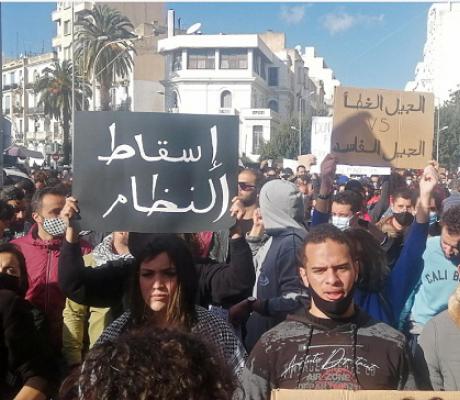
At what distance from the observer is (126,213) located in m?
3.35

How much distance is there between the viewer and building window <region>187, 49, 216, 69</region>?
4119 centimetres

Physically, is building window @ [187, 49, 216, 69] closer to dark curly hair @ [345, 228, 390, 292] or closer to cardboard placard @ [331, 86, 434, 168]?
cardboard placard @ [331, 86, 434, 168]

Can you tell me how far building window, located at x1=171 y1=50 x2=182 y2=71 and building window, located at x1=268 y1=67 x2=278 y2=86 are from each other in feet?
54.5

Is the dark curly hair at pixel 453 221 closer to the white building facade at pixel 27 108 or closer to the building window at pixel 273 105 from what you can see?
the building window at pixel 273 105

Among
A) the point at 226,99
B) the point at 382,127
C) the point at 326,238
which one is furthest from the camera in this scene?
the point at 226,99

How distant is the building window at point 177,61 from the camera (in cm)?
4138

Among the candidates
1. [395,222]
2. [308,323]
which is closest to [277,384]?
[308,323]

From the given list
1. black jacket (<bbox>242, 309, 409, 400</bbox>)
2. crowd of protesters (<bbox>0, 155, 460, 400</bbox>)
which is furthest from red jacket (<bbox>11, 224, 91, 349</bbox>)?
black jacket (<bbox>242, 309, 409, 400</bbox>)

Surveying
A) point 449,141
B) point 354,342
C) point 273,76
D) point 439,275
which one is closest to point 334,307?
point 354,342

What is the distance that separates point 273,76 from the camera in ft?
203

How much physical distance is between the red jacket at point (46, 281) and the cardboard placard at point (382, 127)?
7.62 feet

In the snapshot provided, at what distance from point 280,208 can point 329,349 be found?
130 cm

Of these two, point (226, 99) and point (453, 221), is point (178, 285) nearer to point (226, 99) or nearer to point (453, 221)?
point (453, 221)

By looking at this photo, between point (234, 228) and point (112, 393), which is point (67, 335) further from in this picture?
point (112, 393)
